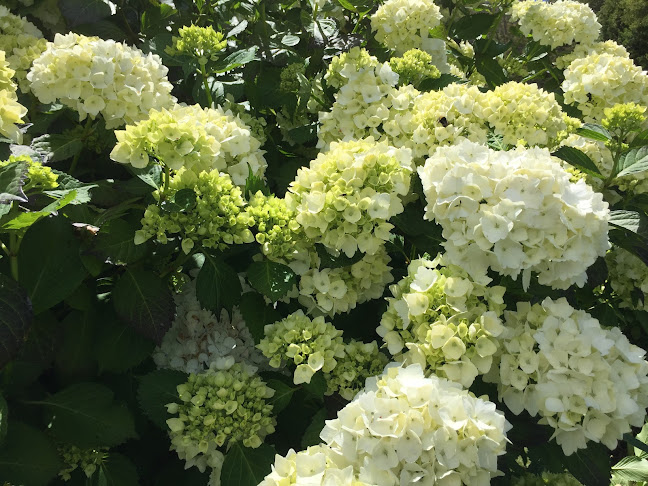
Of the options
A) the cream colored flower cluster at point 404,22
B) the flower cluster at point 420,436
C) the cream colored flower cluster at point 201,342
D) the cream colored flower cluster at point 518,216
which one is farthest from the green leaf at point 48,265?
the cream colored flower cluster at point 404,22

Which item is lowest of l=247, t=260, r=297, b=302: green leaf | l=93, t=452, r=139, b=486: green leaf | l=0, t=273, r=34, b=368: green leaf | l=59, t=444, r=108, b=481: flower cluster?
l=93, t=452, r=139, b=486: green leaf

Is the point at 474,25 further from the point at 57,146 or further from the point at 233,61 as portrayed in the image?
the point at 57,146

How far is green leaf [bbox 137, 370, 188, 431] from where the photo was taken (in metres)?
1.47

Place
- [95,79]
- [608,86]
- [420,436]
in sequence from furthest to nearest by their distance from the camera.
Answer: [608,86] → [95,79] → [420,436]

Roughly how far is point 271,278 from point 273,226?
0.43 ft

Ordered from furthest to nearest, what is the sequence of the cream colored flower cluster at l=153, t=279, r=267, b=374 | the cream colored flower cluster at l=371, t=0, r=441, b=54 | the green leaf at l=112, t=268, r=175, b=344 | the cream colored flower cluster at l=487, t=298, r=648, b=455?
the cream colored flower cluster at l=371, t=0, r=441, b=54, the cream colored flower cluster at l=153, t=279, r=267, b=374, the green leaf at l=112, t=268, r=175, b=344, the cream colored flower cluster at l=487, t=298, r=648, b=455

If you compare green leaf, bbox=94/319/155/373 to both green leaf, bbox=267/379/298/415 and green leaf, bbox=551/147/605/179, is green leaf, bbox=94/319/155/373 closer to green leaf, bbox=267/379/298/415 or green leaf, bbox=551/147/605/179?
green leaf, bbox=267/379/298/415

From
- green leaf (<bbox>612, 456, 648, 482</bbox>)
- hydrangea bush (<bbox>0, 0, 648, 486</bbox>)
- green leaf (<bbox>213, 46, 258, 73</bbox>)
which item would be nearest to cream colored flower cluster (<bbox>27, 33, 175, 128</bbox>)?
hydrangea bush (<bbox>0, 0, 648, 486</bbox>)

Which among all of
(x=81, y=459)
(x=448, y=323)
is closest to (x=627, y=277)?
(x=448, y=323)

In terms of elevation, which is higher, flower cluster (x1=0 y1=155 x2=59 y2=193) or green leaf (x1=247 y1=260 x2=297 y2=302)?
flower cluster (x1=0 y1=155 x2=59 y2=193)

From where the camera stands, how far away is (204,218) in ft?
4.60

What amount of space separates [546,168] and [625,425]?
1.89ft

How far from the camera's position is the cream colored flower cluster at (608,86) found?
2412mm

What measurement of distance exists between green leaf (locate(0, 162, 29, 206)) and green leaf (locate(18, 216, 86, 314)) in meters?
0.16
